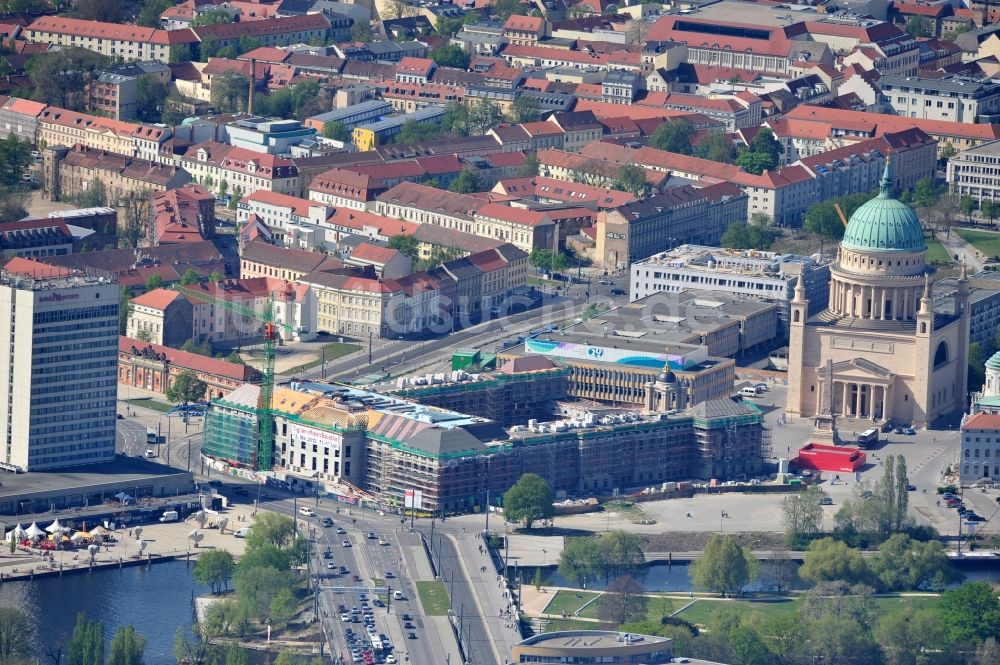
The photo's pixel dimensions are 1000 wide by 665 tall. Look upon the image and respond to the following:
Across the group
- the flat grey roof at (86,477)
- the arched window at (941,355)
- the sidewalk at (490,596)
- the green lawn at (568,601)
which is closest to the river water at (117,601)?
the flat grey roof at (86,477)

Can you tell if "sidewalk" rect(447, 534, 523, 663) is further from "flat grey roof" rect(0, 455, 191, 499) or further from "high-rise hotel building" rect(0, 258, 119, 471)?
"high-rise hotel building" rect(0, 258, 119, 471)

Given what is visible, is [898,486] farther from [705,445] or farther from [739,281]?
[739,281]

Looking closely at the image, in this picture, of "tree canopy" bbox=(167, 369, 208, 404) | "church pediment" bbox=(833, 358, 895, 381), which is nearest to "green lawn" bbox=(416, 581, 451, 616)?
"tree canopy" bbox=(167, 369, 208, 404)

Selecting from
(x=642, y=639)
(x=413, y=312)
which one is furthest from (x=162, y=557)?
(x=413, y=312)

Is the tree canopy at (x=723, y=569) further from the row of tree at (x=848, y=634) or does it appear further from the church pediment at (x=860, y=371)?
the church pediment at (x=860, y=371)

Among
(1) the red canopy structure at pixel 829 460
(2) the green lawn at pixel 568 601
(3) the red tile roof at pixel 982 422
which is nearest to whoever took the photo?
(2) the green lawn at pixel 568 601

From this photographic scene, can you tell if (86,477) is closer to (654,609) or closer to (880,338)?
(654,609)
